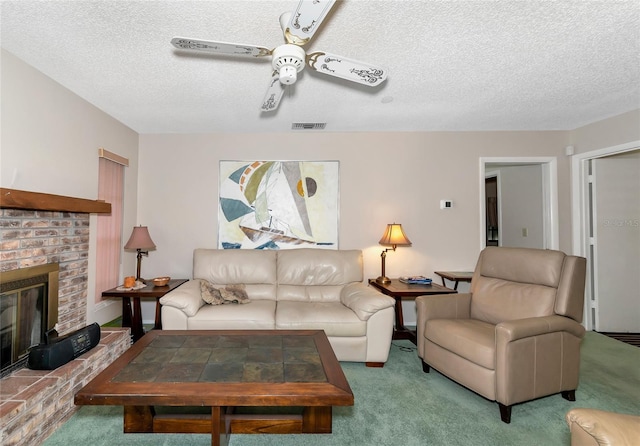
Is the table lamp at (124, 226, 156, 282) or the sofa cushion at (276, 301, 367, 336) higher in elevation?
the table lamp at (124, 226, 156, 282)

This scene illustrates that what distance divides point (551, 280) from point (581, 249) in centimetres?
185

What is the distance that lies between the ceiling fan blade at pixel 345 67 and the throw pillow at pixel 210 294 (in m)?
2.19

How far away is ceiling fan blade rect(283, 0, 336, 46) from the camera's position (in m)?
1.13

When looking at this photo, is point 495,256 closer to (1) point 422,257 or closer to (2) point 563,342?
(2) point 563,342

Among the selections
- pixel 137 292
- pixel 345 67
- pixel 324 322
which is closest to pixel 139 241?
pixel 137 292

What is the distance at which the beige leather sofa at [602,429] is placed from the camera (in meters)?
0.88

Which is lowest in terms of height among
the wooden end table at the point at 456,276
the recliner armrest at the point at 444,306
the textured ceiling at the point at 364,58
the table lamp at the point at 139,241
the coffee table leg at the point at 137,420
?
the coffee table leg at the point at 137,420

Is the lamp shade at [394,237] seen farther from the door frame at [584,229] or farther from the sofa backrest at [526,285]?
the door frame at [584,229]

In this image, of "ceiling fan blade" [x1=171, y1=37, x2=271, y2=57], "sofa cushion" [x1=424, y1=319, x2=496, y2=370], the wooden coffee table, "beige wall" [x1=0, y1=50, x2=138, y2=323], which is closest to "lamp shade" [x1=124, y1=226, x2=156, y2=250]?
"beige wall" [x1=0, y1=50, x2=138, y2=323]

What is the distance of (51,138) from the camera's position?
89.3 inches

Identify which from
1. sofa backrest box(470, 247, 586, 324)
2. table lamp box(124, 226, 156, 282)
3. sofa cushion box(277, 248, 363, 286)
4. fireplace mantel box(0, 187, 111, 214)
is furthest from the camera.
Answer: sofa cushion box(277, 248, 363, 286)

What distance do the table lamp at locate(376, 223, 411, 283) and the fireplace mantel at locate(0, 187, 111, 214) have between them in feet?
Answer: 9.42

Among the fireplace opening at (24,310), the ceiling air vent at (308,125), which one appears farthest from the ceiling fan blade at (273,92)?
the fireplace opening at (24,310)

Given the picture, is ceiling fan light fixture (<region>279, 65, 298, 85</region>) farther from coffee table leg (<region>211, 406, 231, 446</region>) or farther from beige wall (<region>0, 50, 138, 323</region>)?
beige wall (<region>0, 50, 138, 323</region>)
